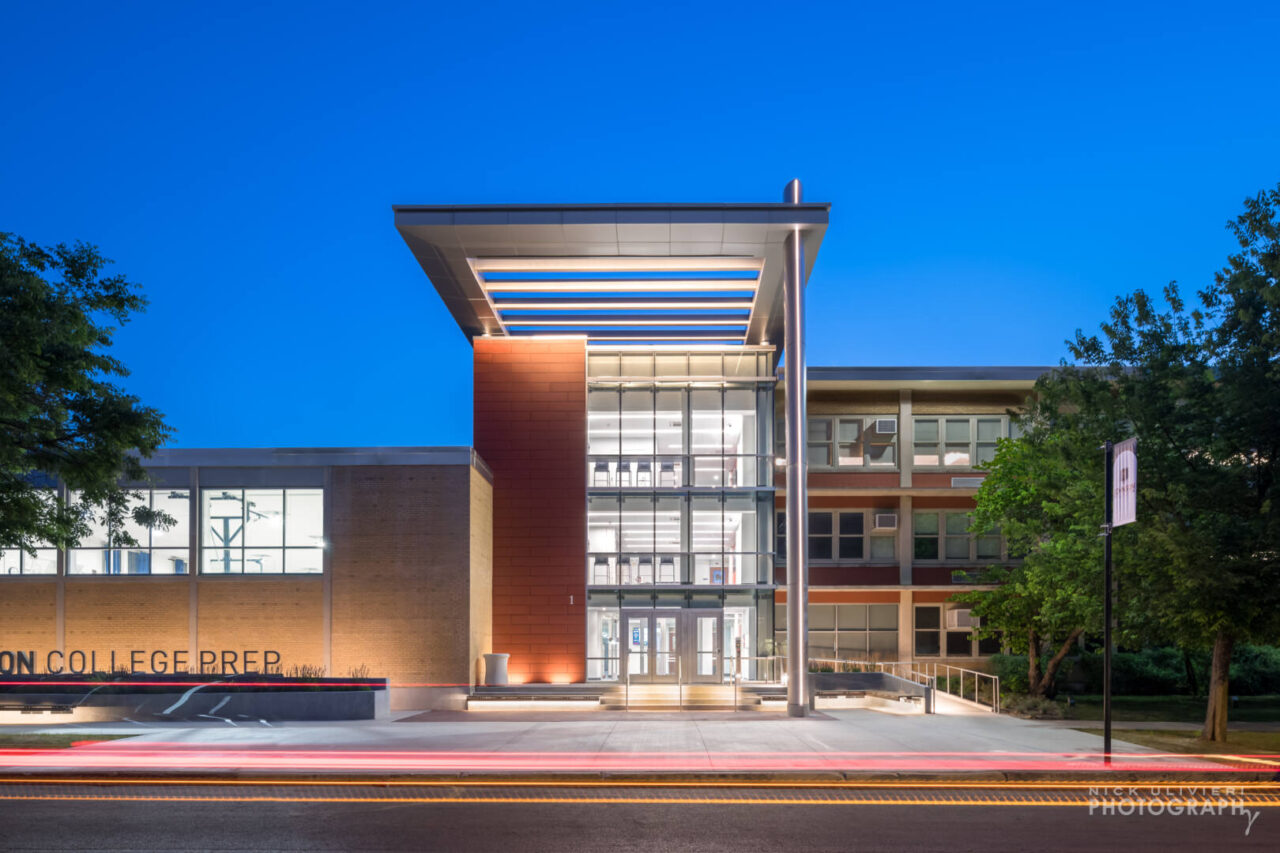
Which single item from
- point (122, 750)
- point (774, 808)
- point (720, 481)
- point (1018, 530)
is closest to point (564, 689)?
point (720, 481)

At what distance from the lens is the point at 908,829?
34.1ft

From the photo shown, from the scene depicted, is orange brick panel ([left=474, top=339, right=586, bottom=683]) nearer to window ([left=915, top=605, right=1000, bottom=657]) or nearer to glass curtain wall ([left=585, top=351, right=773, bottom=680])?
glass curtain wall ([left=585, top=351, right=773, bottom=680])

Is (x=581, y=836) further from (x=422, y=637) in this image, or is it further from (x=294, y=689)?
(x=422, y=637)

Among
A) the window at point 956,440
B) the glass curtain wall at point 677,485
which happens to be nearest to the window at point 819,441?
the window at point 956,440

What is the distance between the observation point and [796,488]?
87.8 feet

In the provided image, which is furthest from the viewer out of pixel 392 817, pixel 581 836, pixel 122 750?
pixel 122 750

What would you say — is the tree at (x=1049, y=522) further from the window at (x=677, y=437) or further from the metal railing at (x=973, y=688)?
the window at (x=677, y=437)

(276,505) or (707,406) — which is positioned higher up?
(707,406)

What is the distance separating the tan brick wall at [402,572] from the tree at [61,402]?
29.6 feet

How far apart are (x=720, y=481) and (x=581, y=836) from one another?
26.2 metres

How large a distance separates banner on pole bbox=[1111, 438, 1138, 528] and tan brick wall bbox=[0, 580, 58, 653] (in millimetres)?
26559

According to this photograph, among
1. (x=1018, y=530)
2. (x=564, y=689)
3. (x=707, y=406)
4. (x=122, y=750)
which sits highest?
(x=707, y=406)

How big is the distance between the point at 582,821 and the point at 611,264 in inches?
839

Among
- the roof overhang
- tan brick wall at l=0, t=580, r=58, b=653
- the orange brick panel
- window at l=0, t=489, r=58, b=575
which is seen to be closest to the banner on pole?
the orange brick panel
